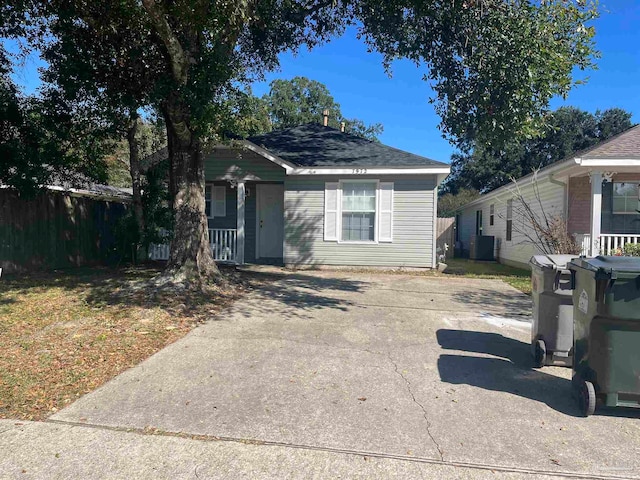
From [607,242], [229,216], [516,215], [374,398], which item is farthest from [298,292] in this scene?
[516,215]

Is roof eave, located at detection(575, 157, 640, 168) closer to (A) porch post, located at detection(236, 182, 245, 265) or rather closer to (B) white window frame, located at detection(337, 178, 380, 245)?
(B) white window frame, located at detection(337, 178, 380, 245)

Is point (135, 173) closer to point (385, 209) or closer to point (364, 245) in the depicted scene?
→ point (364, 245)

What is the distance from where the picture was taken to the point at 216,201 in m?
13.6

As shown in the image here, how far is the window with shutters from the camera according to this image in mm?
13508

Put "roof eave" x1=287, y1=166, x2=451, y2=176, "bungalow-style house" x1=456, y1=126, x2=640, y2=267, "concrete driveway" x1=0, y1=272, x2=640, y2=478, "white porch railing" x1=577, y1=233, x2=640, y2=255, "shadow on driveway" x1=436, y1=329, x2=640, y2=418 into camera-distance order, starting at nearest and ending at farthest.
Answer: "concrete driveway" x1=0, y1=272, x2=640, y2=478
"shadow on driveway" x1=436, y1=329, x2=640, y2=418
"bungalow-style house" x1=456, y1=126, x2=640, y2=267
"white porch railing" x1=577, y1=233, x2=640, y2=255
"roof eave" x1=287, y1=166, x2=451, y2=176

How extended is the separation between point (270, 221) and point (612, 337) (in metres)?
11.1

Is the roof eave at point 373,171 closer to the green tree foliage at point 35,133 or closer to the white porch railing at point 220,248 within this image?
the white porch railing at point 220,248

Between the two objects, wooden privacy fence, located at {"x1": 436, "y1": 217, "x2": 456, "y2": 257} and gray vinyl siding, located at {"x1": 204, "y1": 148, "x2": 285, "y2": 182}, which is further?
wooden privacy fence, located at {"x1": 436, "y1": 217, "x2": 456, "y2": 257}

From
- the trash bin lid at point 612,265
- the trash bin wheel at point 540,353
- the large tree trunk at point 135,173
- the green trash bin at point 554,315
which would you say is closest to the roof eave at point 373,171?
the large tree trunk at point 135,173

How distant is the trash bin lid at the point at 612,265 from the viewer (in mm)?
3463

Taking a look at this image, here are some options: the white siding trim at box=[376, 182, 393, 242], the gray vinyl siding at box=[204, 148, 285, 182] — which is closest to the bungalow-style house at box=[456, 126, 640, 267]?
the white siding trim at box=[376, 182, 393, 242]

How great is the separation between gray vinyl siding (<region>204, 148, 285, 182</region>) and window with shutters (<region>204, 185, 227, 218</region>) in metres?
0.77

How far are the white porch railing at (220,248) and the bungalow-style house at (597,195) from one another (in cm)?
888

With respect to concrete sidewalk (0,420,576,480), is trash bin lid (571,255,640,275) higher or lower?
higher
